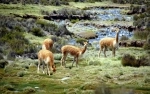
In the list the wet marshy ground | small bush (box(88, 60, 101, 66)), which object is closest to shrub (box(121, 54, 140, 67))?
small bush (box(88, 60, 101, 66))

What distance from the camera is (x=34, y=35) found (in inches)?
1603

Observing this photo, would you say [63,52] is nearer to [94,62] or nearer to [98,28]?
[94,62]

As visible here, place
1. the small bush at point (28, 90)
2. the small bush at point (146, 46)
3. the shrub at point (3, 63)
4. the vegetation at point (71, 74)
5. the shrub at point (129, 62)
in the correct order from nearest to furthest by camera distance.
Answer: the small bush at point (28, 90) < the vegetation at point (71, 74) < the shrub at point (3, 63) < the shrub at point (129, 62) < the small bush at point (146, 46)

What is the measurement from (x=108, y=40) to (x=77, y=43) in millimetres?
11055

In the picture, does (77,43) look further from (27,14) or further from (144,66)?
(27,14)

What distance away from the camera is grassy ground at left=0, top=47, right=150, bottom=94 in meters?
16.2

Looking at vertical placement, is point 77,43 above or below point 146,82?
below

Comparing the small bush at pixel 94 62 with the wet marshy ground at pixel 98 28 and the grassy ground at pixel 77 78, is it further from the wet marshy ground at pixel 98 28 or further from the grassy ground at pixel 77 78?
the wet marshy ground at pixel 98 28

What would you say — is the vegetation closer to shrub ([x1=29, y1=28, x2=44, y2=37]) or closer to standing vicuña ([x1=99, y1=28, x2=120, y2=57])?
standing vicuña ([x1=99, y1=28, x2=120, y2=57])

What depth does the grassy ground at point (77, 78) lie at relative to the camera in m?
16.2

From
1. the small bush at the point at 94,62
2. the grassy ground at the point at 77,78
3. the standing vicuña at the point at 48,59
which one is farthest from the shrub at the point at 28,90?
the small bush at the point at 94,62

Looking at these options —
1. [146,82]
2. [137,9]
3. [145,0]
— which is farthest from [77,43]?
[145,0]

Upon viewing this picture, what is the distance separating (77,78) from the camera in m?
19.8

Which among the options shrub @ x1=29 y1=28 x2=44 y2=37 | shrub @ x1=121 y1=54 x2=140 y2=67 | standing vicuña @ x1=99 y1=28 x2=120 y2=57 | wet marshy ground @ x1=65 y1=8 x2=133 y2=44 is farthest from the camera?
wet marshy ground @ x1=65 y1=8 x2=133 y2=44
